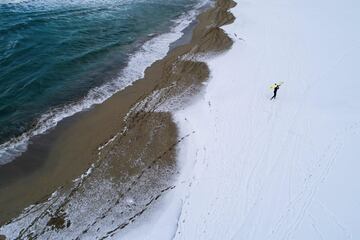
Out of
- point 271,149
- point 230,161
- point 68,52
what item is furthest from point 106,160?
point 68,52

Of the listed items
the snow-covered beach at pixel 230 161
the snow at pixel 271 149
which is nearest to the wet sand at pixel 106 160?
the snow-covered beach at pixel 230 161

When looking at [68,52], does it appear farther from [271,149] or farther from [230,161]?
[271,149]

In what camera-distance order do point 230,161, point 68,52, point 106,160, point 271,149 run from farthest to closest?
1. point 68,52
2. point 271,149
3. point 106,160
4. point 230,161

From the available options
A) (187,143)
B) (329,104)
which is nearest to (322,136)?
(329,104)

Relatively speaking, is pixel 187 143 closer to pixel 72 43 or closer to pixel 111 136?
pixel 111 136

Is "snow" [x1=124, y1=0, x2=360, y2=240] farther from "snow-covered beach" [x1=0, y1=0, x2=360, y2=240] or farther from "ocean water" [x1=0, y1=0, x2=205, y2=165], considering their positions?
"ocean water" [x1=0, y1=0, x2=205, y2=165]
